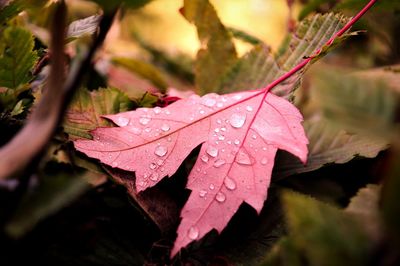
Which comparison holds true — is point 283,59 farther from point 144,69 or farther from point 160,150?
point 144,69

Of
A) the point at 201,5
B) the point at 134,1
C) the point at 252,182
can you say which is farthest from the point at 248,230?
the point at 201,5

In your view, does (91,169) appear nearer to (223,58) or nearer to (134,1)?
(134,1)

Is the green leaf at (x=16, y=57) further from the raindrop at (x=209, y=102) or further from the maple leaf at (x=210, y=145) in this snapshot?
the raindrop at (x=209, y=102)

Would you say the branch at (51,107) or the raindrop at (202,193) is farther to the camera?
the raindrop at (202,193)

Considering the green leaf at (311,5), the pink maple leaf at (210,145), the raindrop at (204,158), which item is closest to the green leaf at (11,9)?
the pink maple leaf at (210,145)

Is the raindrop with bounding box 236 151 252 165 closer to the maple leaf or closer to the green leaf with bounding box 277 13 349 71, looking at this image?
the maple leaf

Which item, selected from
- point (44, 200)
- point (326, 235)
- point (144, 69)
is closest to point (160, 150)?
point (44, 200)
